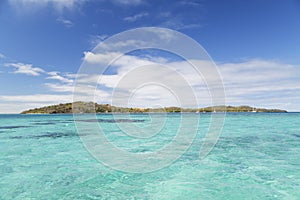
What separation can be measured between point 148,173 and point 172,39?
601 cm

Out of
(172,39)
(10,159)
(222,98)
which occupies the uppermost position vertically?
(172,39)

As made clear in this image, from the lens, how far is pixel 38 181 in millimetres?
7500

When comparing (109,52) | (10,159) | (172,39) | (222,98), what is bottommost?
(10,159)

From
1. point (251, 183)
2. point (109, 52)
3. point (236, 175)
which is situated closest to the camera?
point (251, 183)

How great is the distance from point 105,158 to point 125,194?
5.16 metres

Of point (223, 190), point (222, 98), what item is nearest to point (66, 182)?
point (223, 190)

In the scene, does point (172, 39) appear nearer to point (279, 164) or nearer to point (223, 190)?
point (223, 190)

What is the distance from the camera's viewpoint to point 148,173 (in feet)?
28.1

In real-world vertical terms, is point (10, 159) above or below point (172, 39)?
below

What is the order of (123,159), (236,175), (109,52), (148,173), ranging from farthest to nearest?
(123,159), (109,52), (148,173), (236,175)

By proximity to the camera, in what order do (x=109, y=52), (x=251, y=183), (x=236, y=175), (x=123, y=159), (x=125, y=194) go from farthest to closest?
1. (x=123, y=159)
2. (x=109, y=52)
3. (x=236, y=175)
4. (x=251, y=183)
5. (x=125, y=194)

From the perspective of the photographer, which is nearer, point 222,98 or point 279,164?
point 222,98

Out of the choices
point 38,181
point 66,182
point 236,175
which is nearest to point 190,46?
point 236,175

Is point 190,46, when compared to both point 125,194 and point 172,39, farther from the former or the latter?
point 125,194
